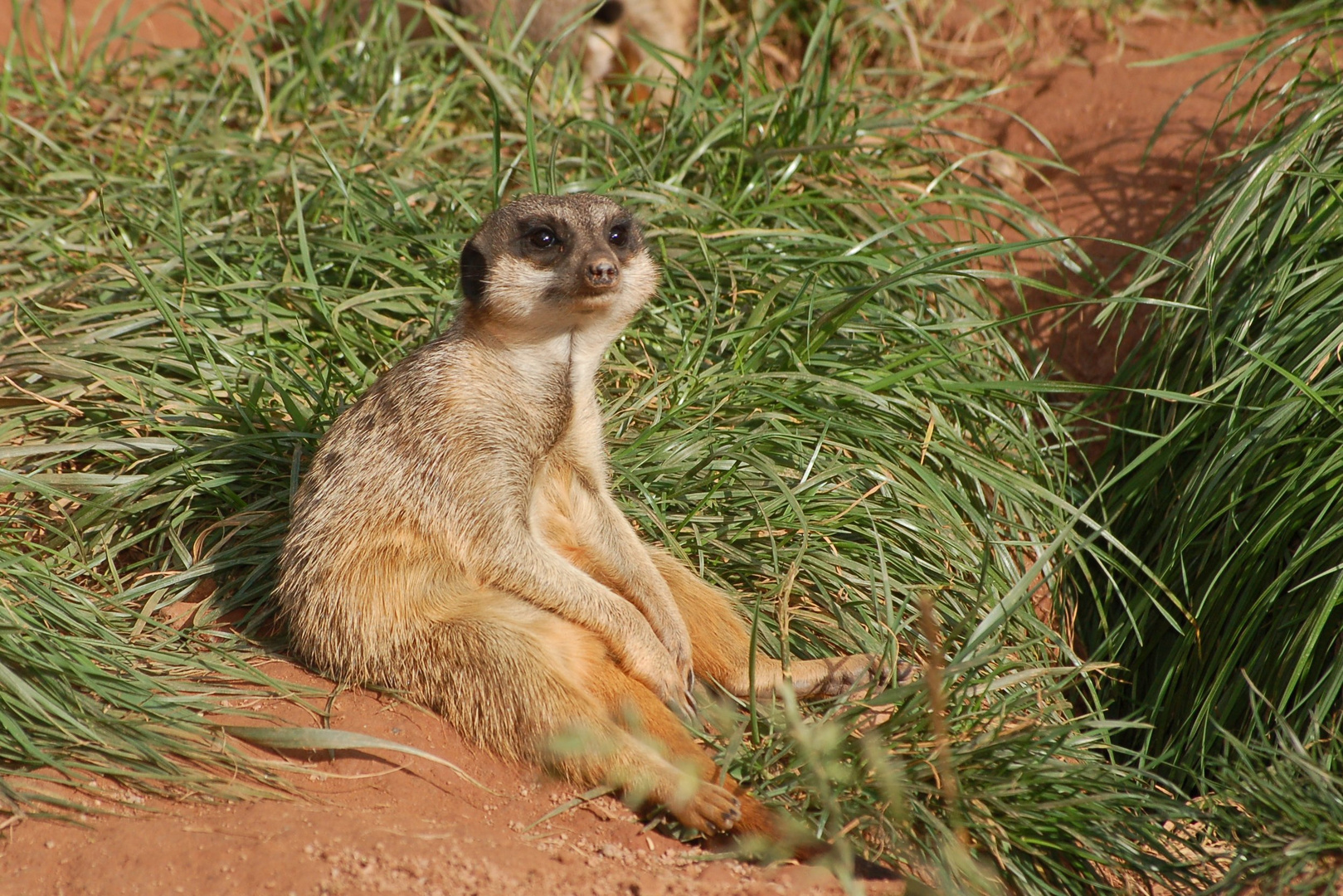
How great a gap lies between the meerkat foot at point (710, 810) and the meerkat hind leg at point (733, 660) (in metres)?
0.47

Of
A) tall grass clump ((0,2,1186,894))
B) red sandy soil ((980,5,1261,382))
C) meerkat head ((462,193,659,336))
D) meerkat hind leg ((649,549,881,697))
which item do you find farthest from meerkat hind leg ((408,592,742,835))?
red sandy soil ((980,5,1261,382))

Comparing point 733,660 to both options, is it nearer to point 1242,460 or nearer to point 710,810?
point 710,810

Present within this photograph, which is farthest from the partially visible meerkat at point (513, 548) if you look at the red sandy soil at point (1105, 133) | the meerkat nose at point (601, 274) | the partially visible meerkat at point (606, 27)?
the partially visible meerkat at point (606, 27)

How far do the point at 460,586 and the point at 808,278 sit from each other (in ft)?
4.90

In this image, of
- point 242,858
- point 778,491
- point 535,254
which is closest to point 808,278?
point 778,491

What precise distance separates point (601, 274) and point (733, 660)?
0.97 m

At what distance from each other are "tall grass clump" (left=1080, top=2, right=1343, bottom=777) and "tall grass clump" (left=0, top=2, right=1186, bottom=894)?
233 mm

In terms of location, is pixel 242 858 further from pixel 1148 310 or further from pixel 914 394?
pixel 1148 310

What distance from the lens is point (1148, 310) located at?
392cm

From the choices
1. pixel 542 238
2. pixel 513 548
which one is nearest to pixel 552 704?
pixel 513 548

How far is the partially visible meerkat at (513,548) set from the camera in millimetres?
2480

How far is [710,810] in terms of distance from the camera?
7.41 feet

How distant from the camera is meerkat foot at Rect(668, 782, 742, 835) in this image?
225 centimetres

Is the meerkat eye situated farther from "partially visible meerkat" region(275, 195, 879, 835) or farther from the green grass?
the green grass
